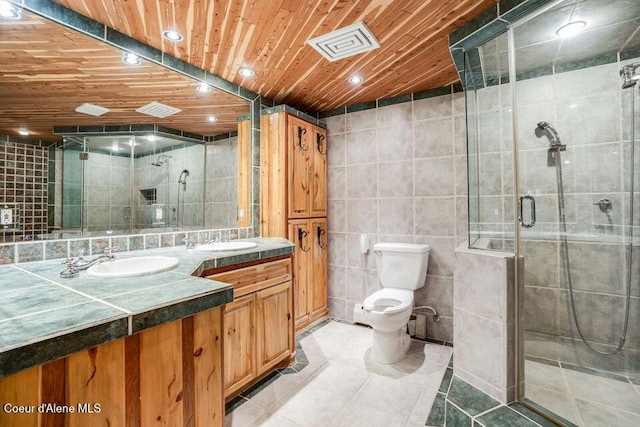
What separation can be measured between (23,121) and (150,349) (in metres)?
1.44

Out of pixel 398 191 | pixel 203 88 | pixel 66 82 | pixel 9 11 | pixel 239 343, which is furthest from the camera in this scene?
pixel 398 191

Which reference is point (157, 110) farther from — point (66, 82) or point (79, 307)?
point (79, 307)

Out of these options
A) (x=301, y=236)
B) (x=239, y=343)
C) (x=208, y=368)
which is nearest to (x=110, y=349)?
(x=208, y=368)

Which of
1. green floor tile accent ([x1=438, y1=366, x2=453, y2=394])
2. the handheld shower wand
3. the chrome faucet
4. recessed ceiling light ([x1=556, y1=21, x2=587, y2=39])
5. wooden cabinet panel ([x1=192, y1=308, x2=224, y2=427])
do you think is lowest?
green floor tile accent ([x1=438, y1=366, x2=453, y2=394])

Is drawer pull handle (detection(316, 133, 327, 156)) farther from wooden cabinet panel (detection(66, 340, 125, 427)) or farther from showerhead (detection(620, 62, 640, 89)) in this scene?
wooden cabinet panel (detection(66, 340, 125, 427))

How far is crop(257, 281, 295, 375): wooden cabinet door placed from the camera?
193 centimetres

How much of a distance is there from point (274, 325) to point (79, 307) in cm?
140

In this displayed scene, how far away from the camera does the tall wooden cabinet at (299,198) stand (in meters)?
2.66

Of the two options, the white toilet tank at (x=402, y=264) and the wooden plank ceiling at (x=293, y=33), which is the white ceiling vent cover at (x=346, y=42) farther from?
the white toilet tank at (x=402, y=264)

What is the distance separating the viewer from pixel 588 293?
2.05m

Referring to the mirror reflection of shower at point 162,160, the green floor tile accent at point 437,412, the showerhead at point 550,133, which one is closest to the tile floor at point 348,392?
the green floor tile accent at point 437,412

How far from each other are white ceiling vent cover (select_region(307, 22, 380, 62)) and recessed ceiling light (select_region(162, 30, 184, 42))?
81 cm

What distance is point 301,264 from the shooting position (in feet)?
9.32

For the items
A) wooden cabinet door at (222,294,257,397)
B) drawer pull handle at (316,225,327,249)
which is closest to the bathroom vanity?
wooden cabinet door at (222,294,257,397)
